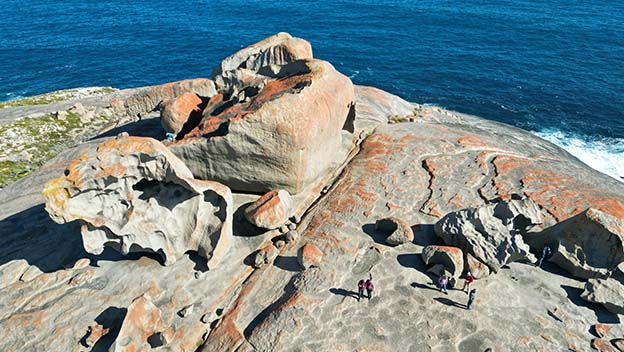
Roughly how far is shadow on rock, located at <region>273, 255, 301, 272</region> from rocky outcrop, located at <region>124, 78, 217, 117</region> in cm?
1602

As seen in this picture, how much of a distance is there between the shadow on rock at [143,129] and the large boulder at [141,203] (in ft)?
37.6

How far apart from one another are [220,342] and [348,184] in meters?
12.0

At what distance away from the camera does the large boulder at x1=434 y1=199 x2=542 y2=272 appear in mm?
19422

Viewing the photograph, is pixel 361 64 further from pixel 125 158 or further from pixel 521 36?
pixel 125 158

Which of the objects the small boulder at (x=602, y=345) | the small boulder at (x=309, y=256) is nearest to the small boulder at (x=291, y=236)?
the small boulder at (x=309, y=256)

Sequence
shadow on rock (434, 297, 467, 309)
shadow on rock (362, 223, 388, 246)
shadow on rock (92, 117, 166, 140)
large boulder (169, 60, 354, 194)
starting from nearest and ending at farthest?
shadow on rock (434, 297, 467, 309), shadow on rock (362, 223, 388, 246), large boulder (169, 60, 354, 194), shadow on rock (92, 117, 166, 140)

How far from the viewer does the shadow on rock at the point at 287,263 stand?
20.4 m

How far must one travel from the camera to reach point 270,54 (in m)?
31.0

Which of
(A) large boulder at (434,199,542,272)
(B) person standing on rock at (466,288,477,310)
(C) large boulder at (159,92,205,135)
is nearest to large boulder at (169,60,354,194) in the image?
(C) large boulder at (159,92,205,135)

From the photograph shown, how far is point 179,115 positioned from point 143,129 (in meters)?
6.86

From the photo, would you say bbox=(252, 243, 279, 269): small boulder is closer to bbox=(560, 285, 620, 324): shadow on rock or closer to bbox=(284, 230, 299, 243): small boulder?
bbox=(284, 230, 299, 243): small boulder

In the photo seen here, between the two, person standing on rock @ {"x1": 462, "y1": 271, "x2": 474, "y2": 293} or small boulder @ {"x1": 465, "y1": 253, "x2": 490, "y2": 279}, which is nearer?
person standing on rock @ {"x1": 462, "y1": 271, "x2": 474, "y2": 293}

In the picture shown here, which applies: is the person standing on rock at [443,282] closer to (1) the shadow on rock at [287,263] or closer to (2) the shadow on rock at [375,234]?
(2) the shadow on rock at [375,234]

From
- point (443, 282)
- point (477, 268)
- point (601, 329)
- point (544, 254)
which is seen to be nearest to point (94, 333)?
point (443, 282)
